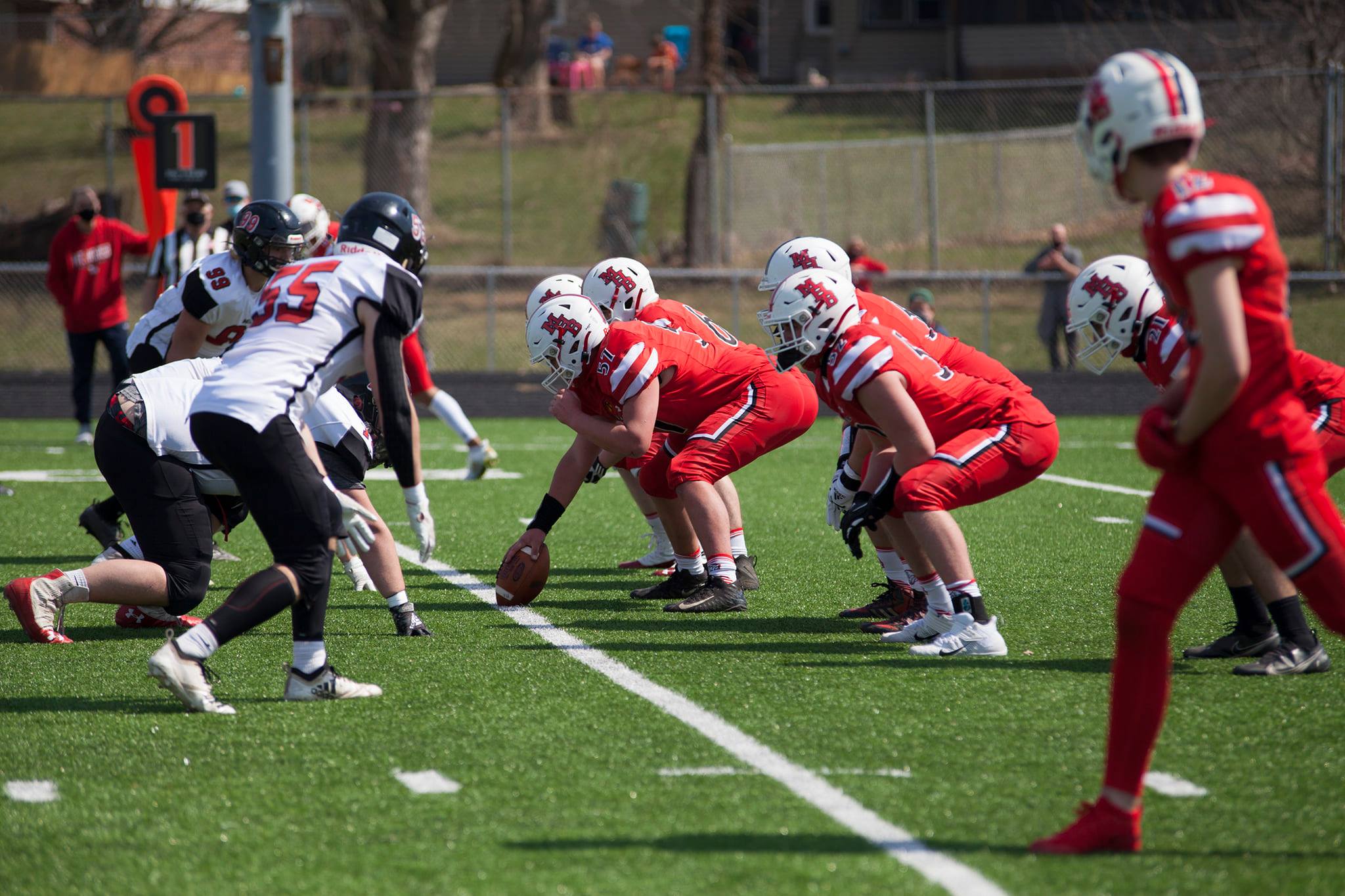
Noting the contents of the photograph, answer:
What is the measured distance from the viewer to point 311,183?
25.8 meters

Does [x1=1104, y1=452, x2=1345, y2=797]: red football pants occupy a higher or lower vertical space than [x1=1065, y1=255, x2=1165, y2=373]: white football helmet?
lower

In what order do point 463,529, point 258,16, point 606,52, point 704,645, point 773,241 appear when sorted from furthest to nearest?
point 606,52, point 773,241, point 258,16, point 463,529, point 704,645

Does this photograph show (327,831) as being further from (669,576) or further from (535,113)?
(535,113)

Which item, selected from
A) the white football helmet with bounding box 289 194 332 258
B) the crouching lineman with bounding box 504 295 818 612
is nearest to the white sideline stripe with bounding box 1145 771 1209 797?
the crouching lineman with bounding box 504 295 818 612

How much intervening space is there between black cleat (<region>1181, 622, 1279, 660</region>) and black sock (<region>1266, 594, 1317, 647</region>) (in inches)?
9.3

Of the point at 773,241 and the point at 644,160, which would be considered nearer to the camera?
the point at 773,241

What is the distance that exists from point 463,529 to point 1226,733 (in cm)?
535

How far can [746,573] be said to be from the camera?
22.6 ft

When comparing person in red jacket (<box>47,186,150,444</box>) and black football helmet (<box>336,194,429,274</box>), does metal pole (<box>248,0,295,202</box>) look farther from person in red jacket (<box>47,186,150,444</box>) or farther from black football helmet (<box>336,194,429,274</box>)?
black football helmet (<box>336,194,429,274</box>)

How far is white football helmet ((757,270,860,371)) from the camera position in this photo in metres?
5.42

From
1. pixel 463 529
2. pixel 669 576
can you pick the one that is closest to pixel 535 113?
pixel 463 529

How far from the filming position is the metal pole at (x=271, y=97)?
42.0 ft

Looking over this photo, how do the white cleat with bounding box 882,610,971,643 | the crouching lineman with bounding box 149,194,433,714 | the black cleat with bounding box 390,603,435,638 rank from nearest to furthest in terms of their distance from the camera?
the crouching lineman with bounding box 149,194,433,714
the white cleat with bounding box 882,610,971,643
the black cleat with bounding box 390,603,435,638

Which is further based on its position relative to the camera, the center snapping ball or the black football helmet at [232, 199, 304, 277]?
the center snapping ball
